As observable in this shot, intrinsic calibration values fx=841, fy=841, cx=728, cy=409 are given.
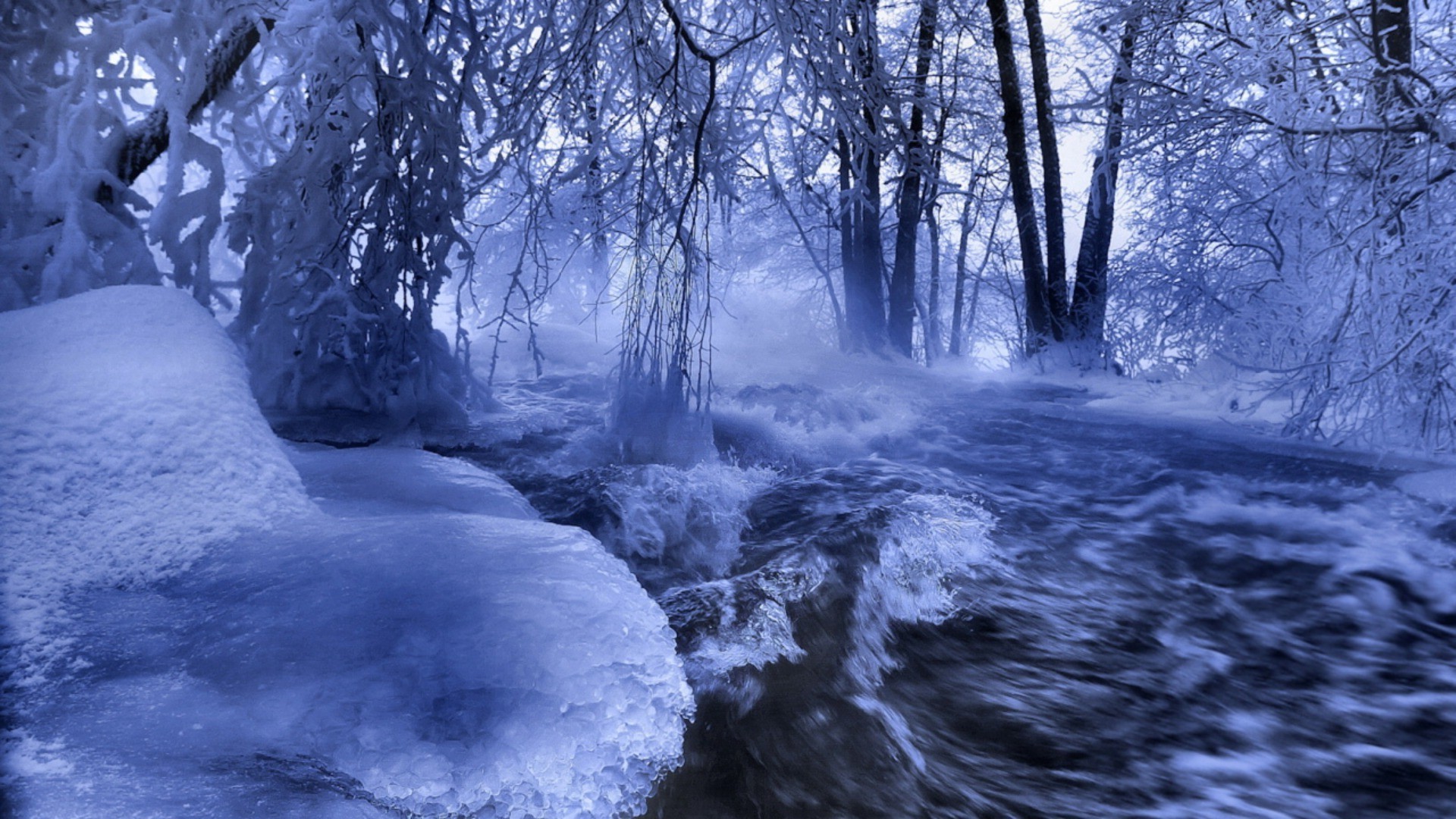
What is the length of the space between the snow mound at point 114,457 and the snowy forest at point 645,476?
0.04 ft

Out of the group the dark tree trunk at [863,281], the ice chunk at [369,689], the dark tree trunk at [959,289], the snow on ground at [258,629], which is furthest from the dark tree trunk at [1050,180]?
the ice chunk at [369,689]

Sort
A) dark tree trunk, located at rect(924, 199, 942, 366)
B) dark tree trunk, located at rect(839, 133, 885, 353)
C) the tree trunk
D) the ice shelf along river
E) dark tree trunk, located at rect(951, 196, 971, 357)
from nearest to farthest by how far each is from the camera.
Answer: the ice shelf along river
the tree trunk
dark tree trunk, located at rect(839, 133, 885, 353)
dark tree trunk, located at rect(924, 199, 942, 366)
dark tree trunk, located at rect(951, 196, 971, 357)

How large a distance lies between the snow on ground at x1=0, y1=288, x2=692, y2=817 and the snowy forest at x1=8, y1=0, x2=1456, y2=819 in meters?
0.01

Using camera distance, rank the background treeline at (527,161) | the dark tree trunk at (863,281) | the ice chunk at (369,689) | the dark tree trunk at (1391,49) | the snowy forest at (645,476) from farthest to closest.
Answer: the dark tree trunk at (863,281), the dark tree trunk at (1391,49), the background treeline at (527,161), the snowy forest at (645,476), the ice chunk at (369,689)

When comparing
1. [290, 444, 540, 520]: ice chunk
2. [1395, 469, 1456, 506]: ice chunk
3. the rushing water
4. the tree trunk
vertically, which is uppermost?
the tree trunk

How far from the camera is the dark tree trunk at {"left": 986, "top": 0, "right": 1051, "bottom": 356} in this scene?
10000 mm

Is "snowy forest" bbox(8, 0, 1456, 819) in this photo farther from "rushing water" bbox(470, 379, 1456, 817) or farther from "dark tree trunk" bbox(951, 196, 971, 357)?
"dark tree trunk" bbox(951, 196, 971, 357)

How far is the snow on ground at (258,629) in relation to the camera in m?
1.57

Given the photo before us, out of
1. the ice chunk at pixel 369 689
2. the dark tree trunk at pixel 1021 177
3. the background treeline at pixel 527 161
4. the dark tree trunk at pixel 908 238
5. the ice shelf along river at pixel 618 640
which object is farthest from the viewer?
the dark tree trunk at pixel 908 238

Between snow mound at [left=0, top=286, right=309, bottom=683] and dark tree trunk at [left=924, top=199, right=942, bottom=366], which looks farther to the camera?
dark tree trunk at [left=924, top=199, right=942, bottom=366]

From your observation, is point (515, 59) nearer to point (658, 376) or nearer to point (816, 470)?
point (658, 376)

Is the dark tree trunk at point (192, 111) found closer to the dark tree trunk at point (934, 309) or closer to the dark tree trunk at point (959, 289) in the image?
the dark tree trunk at point (934, 309)

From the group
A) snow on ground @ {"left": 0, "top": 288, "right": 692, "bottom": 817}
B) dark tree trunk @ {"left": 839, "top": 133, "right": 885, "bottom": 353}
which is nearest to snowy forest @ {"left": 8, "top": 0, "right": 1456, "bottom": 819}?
snow on ground @ {"left": 0, "top": 288, "right": 692, "bottom": 817}

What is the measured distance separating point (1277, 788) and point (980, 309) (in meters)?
22.3
